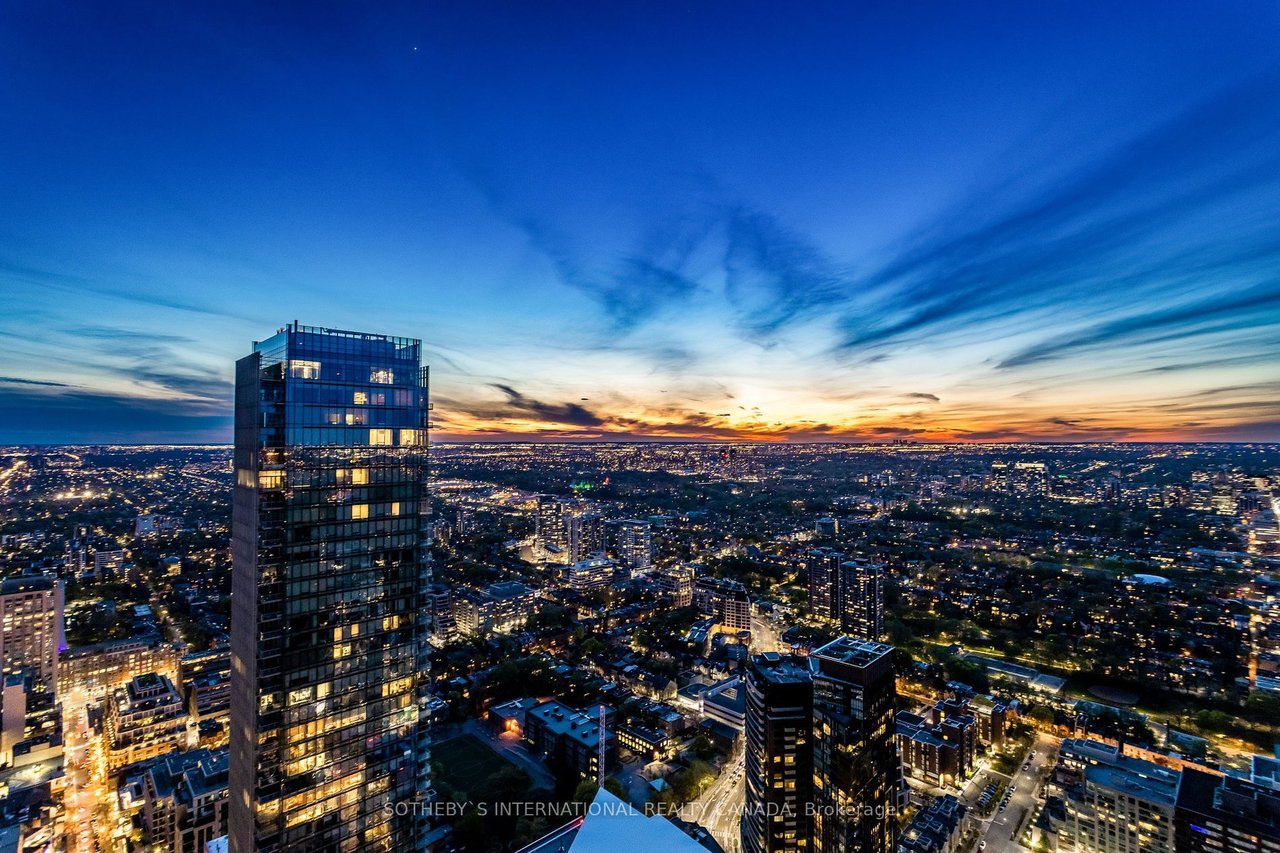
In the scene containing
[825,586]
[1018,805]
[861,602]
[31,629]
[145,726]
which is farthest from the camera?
[825,586]

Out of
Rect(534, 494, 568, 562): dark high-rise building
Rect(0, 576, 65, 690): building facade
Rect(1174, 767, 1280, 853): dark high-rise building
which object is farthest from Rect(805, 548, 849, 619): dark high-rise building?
Rect(0, 576, 65, 690): building facade

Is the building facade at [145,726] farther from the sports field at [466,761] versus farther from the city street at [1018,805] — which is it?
the city street at [1018,805]

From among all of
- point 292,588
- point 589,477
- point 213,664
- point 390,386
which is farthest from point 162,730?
point 589,477

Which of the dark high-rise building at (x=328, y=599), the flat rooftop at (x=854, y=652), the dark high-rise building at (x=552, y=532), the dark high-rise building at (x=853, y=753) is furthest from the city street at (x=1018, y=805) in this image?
the dark high-rise building at (x=552, y=532)

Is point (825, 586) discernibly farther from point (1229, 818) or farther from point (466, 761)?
point (466, 761)

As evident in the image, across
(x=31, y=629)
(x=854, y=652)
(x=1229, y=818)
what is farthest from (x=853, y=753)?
(x=31, y=629)

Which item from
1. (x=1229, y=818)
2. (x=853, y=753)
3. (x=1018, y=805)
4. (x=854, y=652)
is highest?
(x=854, y=652)
